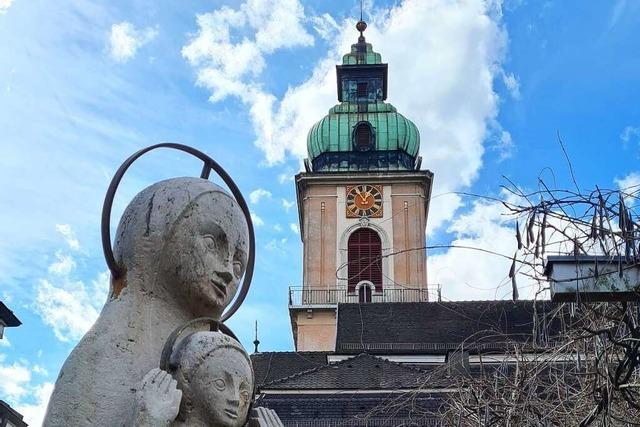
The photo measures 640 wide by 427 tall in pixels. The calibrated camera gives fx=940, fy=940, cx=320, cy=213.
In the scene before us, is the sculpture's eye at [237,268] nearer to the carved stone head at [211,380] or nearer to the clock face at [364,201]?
the carved stone head at [211,380]

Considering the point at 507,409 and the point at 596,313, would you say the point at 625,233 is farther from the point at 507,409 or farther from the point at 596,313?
the point at 507,409

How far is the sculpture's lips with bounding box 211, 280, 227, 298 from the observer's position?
359cm

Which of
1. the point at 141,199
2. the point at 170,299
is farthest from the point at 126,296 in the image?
the point at 141,199

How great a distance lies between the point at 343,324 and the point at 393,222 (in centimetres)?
801

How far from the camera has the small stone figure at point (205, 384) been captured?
3.21m

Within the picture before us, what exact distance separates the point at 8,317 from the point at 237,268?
80.1ft

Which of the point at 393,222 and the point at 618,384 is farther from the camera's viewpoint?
the point at 393,222

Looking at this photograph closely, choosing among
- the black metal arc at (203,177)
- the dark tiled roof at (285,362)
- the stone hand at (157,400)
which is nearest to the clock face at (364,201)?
the dark tiled roof at (285,362)

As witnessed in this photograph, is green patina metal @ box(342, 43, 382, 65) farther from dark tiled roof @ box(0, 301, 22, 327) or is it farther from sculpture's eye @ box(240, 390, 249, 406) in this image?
sculpture's eye @ box(240, 390, 249, 406)

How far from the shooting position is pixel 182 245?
3.55m

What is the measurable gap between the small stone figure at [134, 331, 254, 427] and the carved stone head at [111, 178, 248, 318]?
0.76 feet

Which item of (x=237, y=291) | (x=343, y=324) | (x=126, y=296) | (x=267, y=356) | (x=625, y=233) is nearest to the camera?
(x=126, y=296)

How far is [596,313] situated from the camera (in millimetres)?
6883

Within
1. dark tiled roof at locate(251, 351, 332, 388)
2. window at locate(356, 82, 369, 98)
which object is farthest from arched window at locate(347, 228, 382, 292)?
window at locate(356, 82, 369, 98)
